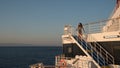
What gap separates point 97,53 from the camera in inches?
637

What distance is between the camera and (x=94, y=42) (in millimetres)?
17391

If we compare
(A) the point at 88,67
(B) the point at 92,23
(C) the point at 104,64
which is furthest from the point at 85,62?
(B) the point at 92,23

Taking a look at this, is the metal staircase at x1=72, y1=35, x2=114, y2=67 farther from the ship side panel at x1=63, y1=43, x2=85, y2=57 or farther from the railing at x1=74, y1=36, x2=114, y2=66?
the ship side panel at x1=63, y1=43, x2=85, y2=57

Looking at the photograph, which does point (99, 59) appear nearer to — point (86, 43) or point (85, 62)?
point (85, 62)

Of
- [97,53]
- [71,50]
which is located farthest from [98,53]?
[71,50]

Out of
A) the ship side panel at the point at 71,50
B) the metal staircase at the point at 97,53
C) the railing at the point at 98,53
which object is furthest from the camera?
the ship side panel at the point at 71,50

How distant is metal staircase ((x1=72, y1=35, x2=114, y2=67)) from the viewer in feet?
50.0

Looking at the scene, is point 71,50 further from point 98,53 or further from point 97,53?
point 97,53

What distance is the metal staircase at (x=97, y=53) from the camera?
1525cm

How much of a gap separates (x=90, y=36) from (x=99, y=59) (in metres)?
3.00

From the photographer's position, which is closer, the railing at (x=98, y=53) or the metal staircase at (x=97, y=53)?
the metal staircase at (x=97, y=53)

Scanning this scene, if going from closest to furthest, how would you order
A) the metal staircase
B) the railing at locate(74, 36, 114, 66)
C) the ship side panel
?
the metal staircase, the railing at locate(74, 36, 114, 66), the ship side panel

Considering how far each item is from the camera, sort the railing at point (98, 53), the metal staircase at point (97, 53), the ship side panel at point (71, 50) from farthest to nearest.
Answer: the ship side panel at point (71, 50) → the railing at point (98, 53) → the metal staircase at point (97, 53)

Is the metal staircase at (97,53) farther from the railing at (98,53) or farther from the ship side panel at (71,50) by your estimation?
the ship side panel at (71,50)
